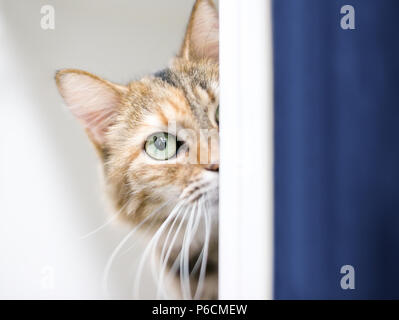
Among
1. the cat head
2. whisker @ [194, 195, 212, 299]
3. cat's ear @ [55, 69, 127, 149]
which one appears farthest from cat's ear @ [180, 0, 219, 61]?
whisker @ [194, 195, 212, 299]

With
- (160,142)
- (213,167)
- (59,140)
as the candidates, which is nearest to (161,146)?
(160,142)

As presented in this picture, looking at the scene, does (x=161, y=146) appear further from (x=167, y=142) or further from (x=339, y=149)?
(x=339, y=149)

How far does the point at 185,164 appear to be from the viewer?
2.59ft

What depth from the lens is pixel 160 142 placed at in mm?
803

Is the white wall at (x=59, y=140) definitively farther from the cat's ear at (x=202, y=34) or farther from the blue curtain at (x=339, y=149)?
the blue curtain at (x=339, y=149)

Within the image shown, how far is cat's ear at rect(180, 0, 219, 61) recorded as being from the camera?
2.61 feet

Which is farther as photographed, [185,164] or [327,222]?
[185,164]

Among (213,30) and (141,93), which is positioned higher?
(213,30)

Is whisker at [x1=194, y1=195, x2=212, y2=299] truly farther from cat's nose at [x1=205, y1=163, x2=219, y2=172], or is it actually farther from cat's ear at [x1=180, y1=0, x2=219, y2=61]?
cat's ear at [x1=180, y1=0, x2=219, y2=61]

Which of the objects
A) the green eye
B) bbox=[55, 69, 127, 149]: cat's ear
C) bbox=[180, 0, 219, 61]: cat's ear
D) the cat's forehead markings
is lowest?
the green eye

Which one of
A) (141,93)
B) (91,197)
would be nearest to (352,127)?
(141,93)

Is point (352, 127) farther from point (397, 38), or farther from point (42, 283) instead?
point (42, 283)

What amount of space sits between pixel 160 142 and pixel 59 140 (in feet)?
0.76

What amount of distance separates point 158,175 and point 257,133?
0.26m
